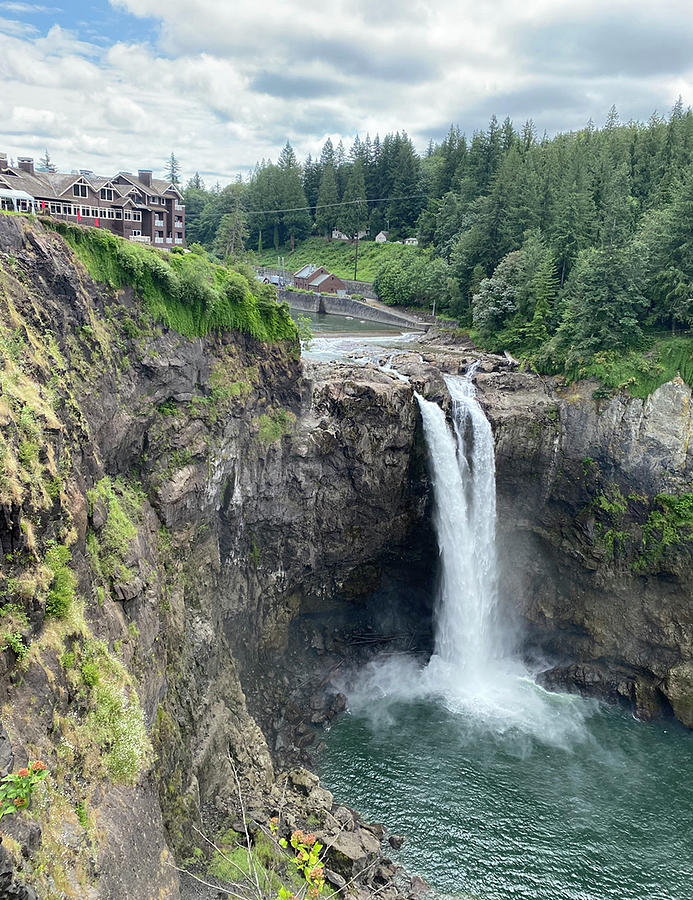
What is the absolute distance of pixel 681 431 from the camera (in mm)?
35781

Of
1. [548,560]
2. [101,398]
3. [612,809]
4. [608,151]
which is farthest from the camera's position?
[608,151]

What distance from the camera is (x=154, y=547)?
24.0 meters

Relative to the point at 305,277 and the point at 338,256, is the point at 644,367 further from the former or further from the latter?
the point at 338,256

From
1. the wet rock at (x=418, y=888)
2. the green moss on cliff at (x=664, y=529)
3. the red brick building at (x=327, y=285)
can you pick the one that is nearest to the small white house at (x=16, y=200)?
the wet rock at (x=418, y=888)

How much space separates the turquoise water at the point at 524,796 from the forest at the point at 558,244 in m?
20.7

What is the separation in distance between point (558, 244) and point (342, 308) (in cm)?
3143

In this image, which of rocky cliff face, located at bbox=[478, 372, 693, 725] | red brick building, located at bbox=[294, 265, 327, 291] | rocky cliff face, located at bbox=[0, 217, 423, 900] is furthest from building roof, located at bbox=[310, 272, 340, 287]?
rocky cliff face, located at bbox=[0, 217, 423, 900]

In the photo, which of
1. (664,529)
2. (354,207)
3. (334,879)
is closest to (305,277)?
(354,207)

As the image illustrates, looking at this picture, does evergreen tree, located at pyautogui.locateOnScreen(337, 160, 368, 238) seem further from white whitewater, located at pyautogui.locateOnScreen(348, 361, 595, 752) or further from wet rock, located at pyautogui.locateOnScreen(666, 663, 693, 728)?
wet rock, located at pyautogui.locateOnScreen(666, 663, 693, 728)

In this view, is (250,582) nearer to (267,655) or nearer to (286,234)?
(267,655)

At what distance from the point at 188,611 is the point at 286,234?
98270mm

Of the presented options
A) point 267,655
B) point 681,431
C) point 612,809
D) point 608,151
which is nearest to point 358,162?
point 608,151

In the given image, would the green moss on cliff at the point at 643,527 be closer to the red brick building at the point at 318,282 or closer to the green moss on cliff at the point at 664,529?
the green moss on cliff at the point at 664,529

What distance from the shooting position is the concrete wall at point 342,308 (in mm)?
67581
